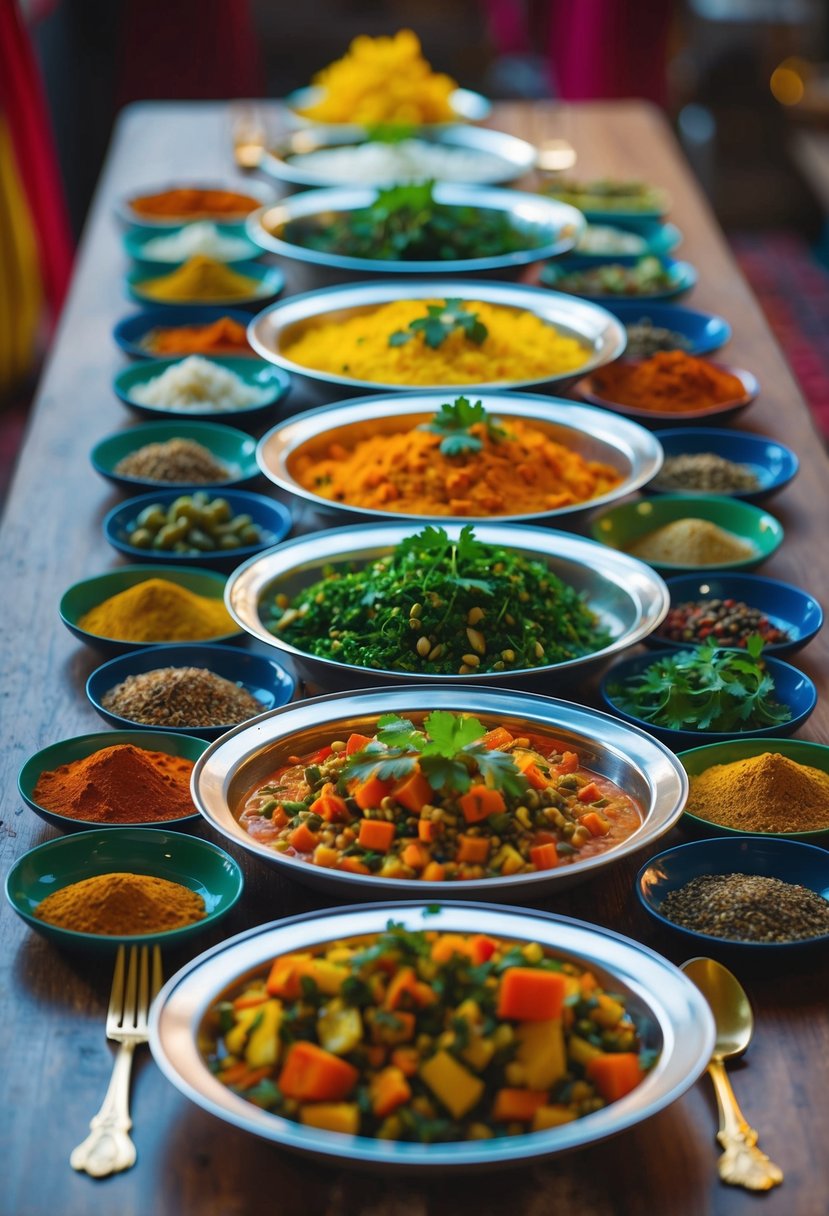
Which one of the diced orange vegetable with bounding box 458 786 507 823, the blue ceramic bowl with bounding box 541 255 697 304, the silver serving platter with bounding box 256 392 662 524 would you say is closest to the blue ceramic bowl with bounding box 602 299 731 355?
the blue ceramic bowl with bounding box 541 255 697 304

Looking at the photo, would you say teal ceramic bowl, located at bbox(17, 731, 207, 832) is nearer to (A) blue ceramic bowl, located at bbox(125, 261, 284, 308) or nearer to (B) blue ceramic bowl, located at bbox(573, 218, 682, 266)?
(A) blue ceramic bowl, located at bbox(125, 261, 284, 308)

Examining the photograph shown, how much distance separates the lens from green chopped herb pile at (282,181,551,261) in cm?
291

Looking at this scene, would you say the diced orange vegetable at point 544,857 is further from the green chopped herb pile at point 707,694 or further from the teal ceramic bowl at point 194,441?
the teal ceramic bowl at point 194,441

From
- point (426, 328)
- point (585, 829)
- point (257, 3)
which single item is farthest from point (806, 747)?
point (257, 3)

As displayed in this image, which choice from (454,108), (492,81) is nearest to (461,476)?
(454,108)

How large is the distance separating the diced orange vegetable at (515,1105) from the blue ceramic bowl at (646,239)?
2.44 meters

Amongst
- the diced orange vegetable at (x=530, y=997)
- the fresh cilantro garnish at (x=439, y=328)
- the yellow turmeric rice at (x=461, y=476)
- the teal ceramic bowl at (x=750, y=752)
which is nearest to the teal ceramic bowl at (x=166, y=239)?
the fresh cilantro garnish at (x=439, y=328)

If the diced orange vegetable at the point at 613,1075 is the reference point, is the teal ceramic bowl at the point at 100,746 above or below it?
below

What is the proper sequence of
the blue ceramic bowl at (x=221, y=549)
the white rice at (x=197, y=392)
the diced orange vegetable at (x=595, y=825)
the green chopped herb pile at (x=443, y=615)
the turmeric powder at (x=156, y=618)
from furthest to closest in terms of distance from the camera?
the white rice at (x=197, y=392), the blue ceramic bowl at (x=221, y=549), the turmeric powder at (x=156, y=618), the green chopped herb pile at (x=443, y=615), the diced orange vegetable at (x=595, y=825)

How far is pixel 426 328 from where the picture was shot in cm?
244

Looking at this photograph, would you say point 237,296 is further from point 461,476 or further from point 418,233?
point 461,476

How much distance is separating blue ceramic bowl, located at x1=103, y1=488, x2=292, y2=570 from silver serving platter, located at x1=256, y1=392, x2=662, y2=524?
0.07 metres

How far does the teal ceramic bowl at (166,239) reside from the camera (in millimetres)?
3182

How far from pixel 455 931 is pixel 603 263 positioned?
2.30 meters
